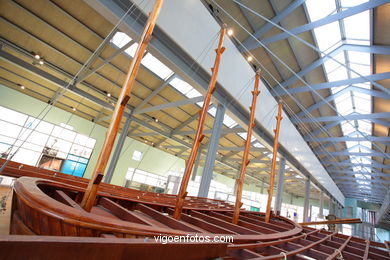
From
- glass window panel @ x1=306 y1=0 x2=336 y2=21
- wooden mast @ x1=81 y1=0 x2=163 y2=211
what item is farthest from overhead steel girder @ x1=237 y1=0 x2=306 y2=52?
wooden mast @ x1=81 y1=0 x2=163 y2=211

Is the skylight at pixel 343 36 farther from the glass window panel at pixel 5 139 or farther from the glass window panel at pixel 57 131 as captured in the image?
the glass window panel at pixel 5 139

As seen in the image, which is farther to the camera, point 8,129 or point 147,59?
point 8,129

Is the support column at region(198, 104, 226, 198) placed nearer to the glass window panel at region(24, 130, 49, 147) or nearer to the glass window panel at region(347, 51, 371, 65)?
the glass window panel at region(347, 51, 371, 65)

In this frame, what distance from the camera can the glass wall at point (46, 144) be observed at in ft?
42.1

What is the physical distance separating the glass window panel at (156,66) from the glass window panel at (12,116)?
34.8 feet

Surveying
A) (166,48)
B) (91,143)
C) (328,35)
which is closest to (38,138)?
(91,143)

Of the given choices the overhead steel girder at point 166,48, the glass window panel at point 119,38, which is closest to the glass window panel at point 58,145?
the glass window panel at point 119,38

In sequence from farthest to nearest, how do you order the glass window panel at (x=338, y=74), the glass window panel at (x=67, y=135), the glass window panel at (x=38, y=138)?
the glass window panel at (x=67, y=135) → the glass window panel at (x=38, y=138) → the glass window panel at (x=338, y=74)

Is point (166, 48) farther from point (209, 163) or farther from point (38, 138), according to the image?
point (38, 138)

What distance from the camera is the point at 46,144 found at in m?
14.3

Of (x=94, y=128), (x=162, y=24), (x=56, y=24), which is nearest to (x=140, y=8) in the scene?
(x=162, y=24)

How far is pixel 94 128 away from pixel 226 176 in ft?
61.1

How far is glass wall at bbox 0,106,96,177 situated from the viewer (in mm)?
12836

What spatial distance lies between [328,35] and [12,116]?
18.6 meters
